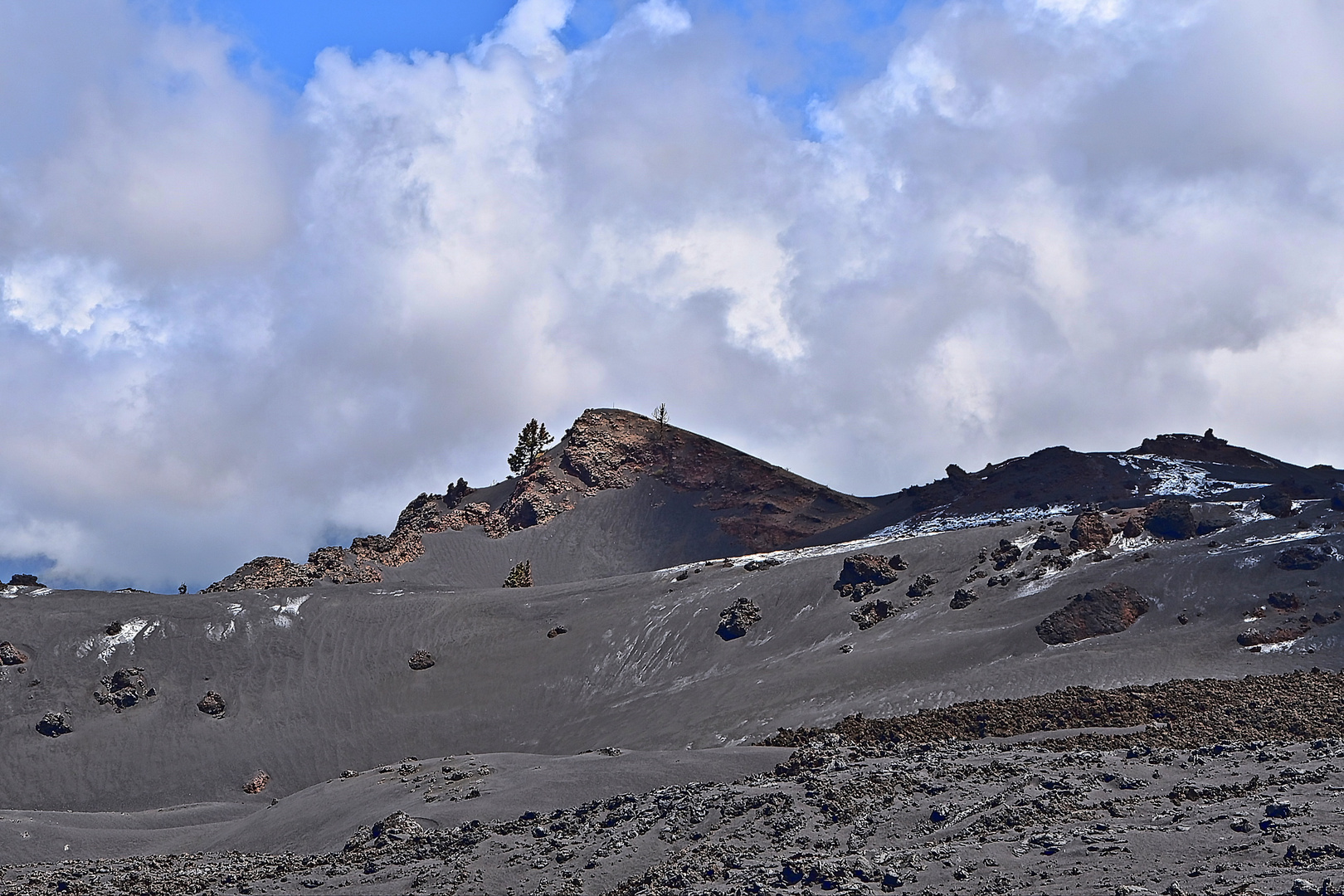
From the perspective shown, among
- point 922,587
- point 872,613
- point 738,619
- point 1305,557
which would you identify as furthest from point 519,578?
point 1305,557

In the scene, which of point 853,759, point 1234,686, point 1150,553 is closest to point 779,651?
point 1150,553

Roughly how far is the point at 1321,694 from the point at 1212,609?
11122mm

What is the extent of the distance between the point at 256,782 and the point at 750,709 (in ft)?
75.9

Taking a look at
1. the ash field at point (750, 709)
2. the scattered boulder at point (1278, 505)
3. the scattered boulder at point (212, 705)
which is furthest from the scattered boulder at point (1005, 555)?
the scattered boulder at point (212, 705)

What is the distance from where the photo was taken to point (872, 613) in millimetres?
59094

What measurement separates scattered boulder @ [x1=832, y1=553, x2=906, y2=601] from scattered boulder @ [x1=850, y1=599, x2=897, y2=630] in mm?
1580

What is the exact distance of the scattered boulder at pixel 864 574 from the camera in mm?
62219

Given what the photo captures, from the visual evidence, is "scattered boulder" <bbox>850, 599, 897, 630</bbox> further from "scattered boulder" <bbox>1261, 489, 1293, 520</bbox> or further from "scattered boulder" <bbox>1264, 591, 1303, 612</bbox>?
"scattered boulder" <bbox>1261, 489, 1293, 520</bbox>

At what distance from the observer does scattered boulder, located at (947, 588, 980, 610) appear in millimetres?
57312

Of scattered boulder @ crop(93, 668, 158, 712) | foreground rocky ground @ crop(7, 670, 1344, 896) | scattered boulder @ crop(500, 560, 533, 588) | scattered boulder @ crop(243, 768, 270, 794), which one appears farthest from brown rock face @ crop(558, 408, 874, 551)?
foreground rocky ground @ crop(7, 670, 1344, 896)

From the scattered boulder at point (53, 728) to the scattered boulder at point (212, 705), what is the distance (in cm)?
593

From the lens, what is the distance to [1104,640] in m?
48.9

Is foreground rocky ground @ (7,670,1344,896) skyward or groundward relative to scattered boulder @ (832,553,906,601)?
groundward

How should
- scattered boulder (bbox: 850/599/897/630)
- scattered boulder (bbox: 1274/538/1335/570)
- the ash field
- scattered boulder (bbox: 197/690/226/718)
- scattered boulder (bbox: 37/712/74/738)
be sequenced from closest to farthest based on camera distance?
the ash field, scattered boulder (bbox: 1274/538/1335/570), scattered boulder (bbox: 850/599/897/630), scattered boulder (bbox: 37/712/74/738), scattered boulder (bbox: 197/690/226/718)
